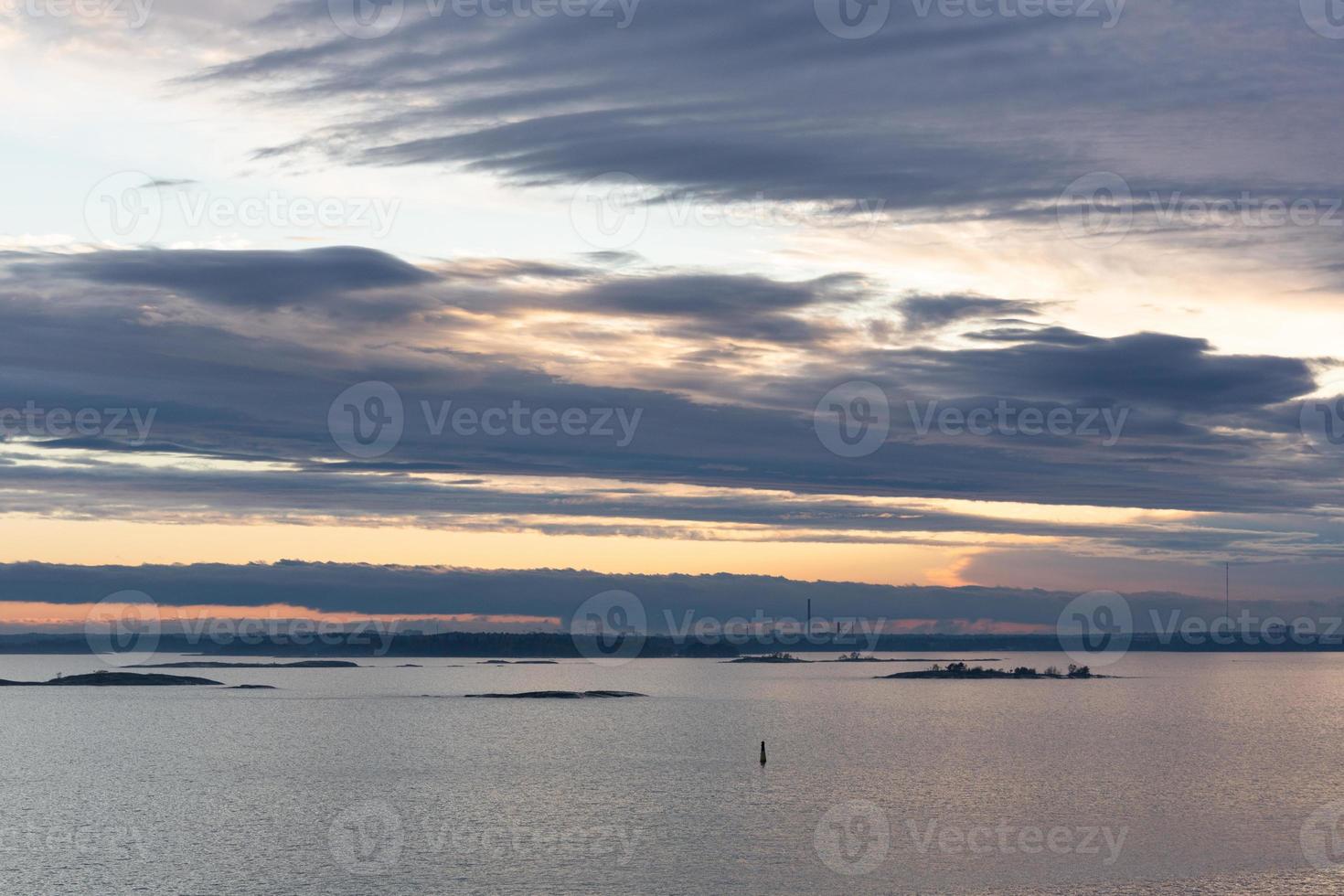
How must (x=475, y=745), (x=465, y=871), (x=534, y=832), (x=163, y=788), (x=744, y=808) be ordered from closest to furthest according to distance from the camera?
(x=465, y=871)
(x=534, y=832)
(x=744, y=808)
(x=163, y=788)
(x=475, y=745)

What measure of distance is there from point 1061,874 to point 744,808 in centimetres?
2884

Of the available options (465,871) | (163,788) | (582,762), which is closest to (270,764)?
(163,788)

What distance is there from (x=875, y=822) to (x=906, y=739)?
230 ft

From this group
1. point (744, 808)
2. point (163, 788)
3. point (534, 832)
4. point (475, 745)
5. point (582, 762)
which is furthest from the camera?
point (475, 745)

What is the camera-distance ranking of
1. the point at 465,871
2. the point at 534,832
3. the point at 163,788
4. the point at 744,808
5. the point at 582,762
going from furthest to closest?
the point at 582,762, the point at 163,788, the point at 744,808, the point at 534,832, the point at 465,871

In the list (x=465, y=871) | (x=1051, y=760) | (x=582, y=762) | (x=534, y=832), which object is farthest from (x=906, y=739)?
(x=465, y=871)

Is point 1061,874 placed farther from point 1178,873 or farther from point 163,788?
point 163,788

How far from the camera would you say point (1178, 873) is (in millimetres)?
71062

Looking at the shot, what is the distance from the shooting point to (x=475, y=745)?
490 feet

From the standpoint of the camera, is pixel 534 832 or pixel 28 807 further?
pixel 28 807

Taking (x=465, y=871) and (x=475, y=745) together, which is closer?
(x=465, y=871)

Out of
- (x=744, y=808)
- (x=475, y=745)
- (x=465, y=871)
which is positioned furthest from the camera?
(x=475, y=745)

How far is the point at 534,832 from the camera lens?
83750 mm

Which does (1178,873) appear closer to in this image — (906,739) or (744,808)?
(744,808)
